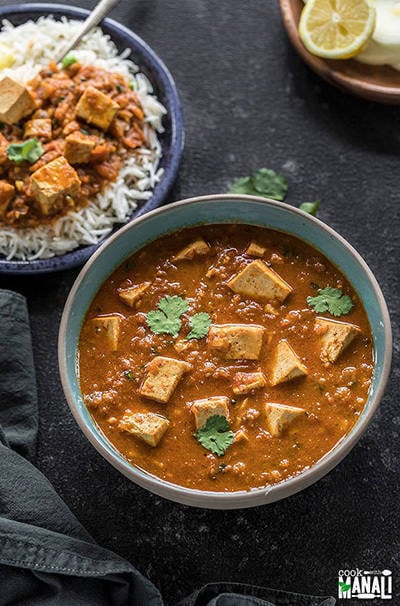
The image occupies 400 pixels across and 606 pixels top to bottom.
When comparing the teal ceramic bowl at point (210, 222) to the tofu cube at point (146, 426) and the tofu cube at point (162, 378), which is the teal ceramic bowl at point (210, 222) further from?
the tofu cube at point (162, 378)

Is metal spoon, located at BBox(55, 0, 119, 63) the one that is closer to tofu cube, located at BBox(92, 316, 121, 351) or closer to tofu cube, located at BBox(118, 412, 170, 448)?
tofu cube, located at BBox(92, 316, 121, 351)

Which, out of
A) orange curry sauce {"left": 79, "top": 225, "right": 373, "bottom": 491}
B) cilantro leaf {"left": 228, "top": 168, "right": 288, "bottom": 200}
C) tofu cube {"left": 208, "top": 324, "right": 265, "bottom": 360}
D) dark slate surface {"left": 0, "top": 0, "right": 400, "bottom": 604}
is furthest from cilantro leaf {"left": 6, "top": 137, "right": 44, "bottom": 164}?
tofu cube {"left": 208, "top": 324, "right": 265, "bottom": 360}

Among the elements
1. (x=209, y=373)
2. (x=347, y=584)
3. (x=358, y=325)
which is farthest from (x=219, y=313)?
(x=347, y=584)

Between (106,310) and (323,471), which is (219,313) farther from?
(323,471)

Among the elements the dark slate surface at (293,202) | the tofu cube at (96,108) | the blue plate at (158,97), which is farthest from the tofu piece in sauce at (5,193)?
the tofu cube at (96,108)

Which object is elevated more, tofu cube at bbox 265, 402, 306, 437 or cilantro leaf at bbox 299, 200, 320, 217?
cilantro leaf at bbox 299, 200, 320, 217

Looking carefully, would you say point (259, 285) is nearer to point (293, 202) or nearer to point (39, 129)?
point (293, 202)
